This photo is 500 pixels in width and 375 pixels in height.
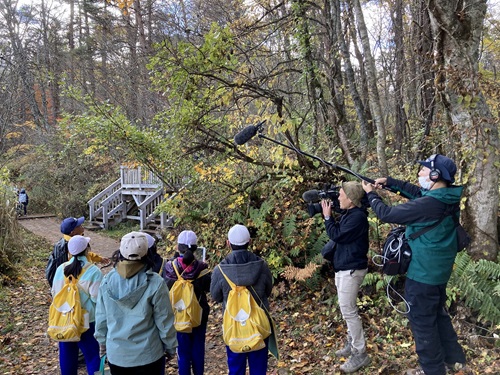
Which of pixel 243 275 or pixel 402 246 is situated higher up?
pixel 402 246

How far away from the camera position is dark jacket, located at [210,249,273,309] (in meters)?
3.59

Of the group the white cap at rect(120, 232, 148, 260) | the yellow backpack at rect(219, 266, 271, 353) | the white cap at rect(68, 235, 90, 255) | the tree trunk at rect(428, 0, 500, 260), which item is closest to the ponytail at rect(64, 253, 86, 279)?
the white cap at rect(68, 235, 90, 255)

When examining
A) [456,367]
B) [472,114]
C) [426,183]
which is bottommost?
[456,367]

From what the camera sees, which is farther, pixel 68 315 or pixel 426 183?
pixel 68 315

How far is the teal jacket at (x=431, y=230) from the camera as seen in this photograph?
3.33 meters

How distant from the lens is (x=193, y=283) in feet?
A: 13.6

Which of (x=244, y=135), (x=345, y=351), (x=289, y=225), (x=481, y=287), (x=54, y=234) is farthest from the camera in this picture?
(x=54, y=234)

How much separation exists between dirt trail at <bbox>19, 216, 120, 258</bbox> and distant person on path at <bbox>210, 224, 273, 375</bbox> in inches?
340

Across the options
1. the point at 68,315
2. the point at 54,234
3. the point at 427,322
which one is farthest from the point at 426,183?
the point at 54,234

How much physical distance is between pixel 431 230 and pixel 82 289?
3.59m

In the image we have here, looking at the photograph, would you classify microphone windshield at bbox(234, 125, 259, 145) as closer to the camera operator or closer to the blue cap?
the camera operator

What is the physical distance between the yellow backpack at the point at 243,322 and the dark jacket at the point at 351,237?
3.80ft

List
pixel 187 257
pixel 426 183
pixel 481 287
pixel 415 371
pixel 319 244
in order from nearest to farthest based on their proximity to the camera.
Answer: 1. pixel 426 183
2. pixel 415 371
3. pixel 187 257
4. pixel 481 287
5. pixel 319 244

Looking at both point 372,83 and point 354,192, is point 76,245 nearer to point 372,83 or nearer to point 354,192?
point 354,192
